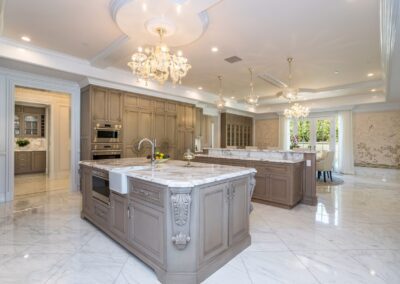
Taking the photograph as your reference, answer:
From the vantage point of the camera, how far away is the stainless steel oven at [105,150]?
16.8ft

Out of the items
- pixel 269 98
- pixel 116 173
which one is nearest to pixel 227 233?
pixel 116 173

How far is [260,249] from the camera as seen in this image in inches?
102

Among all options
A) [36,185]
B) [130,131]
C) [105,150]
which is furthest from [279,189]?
[36,185]

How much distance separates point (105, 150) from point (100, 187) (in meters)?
2.48

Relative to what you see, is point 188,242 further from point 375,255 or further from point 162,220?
point 375,255

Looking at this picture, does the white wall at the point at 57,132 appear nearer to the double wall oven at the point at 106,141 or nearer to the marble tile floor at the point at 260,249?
the double wall oven at the point at 106,141

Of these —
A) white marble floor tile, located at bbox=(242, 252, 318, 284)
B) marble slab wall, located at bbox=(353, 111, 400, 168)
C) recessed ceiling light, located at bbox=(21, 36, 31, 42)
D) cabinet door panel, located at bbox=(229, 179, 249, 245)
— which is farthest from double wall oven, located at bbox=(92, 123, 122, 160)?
marble slab wall, located at bbox=(353, 111, 400, 168)

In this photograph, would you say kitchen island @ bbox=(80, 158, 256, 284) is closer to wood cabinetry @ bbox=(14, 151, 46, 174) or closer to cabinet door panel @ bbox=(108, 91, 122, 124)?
cabinet door panel @ bbox=(108, 91, 122, 124)

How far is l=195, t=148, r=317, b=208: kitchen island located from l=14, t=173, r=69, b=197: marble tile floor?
4.77 meters

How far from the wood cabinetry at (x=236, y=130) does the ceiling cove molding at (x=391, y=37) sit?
527cm

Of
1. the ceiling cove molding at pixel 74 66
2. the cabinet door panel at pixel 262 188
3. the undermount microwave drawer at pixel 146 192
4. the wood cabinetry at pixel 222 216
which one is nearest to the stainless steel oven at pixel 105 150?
the ceiling cove molding at pixel 74 66

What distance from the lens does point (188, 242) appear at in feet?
6.36

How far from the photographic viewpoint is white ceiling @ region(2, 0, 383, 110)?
2879 mm

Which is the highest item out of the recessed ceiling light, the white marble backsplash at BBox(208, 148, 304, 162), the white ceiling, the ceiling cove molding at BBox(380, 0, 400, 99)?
the recessed ceiling light
